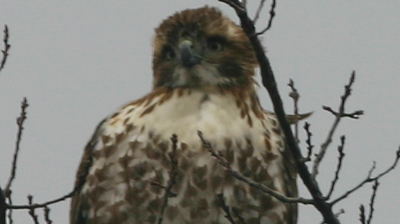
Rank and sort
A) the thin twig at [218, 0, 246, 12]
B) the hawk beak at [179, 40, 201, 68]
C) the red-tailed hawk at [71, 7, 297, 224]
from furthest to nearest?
1. the hawk beak at [179, 40, 201, 68]
2. the red-tailed hawk at [71, 7, 297, 224]
3. the thin twig at [218, 0, 246, 12]

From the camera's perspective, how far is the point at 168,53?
6.55 meters

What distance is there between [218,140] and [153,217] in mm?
609

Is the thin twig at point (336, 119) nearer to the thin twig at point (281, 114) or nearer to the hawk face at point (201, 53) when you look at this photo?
the thin twig at point (281, 114)

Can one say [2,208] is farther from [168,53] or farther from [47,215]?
[168,53]

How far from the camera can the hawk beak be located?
624 cm

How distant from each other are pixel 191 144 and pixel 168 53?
0.81 m

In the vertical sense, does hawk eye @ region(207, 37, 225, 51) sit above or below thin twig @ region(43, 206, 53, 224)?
above

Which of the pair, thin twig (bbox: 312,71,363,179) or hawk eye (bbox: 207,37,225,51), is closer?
thin twig (bbox: 312,71,363,179)

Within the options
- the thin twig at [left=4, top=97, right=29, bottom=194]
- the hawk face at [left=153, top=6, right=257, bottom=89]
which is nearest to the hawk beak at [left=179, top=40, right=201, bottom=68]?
the hawk face at [left=153, top=6, right=257, bottom=89]

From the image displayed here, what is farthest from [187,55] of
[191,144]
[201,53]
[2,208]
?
[2,208]

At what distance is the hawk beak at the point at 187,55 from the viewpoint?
6.24 metres

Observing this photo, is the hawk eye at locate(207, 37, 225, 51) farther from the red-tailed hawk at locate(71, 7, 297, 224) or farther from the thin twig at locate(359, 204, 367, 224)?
the thin twig at locate(359, 204, 367, 224)

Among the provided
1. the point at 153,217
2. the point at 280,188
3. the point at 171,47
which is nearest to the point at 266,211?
the point at 280,188

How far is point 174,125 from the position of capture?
6.12 metres
